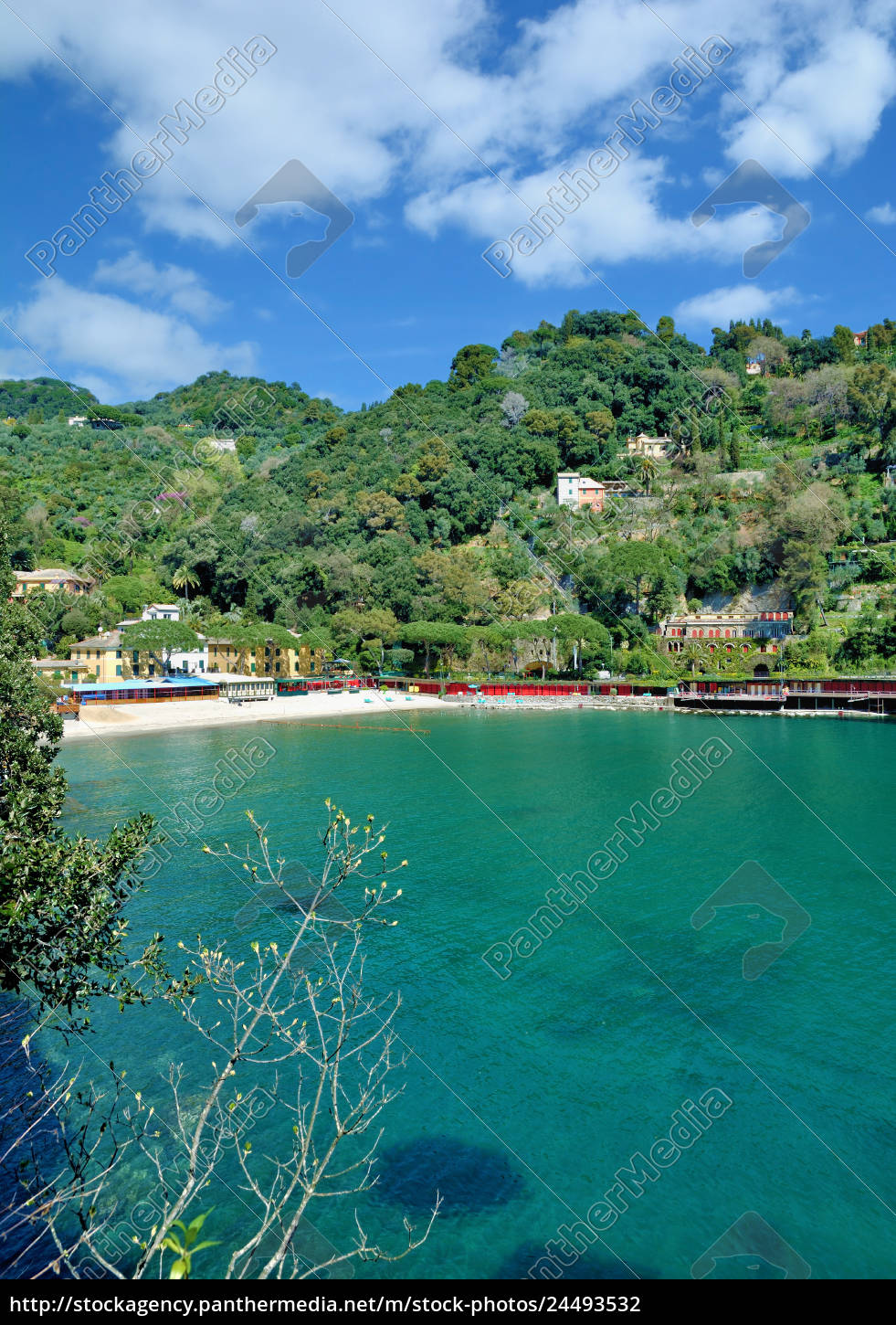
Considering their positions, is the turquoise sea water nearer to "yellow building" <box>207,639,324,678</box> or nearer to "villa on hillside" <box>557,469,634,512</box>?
"yellow building" <box>207,639,324,678</box>

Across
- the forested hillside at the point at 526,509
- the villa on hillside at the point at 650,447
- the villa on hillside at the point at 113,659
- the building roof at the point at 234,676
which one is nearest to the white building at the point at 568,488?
the forested hillside at the point at 526,509

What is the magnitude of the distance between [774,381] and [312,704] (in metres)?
75.8

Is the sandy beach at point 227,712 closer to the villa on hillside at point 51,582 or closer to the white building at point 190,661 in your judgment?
the white building at point 190,661

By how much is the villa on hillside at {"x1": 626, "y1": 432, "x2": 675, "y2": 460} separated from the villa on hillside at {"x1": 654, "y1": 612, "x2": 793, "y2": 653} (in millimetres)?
31749

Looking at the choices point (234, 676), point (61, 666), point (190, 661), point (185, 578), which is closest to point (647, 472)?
point (234, 676)

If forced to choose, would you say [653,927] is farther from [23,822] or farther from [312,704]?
[312,704]

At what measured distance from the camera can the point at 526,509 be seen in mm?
85750

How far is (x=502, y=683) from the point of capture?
65.3m

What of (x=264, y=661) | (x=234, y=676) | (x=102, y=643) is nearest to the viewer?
A: (x=102, y=643)

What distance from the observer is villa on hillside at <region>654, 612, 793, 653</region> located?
64.5 metres

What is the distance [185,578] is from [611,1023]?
231 ft

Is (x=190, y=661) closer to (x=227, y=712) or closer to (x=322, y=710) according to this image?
(x=227, y=712)

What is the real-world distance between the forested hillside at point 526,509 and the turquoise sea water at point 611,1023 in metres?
36.6
